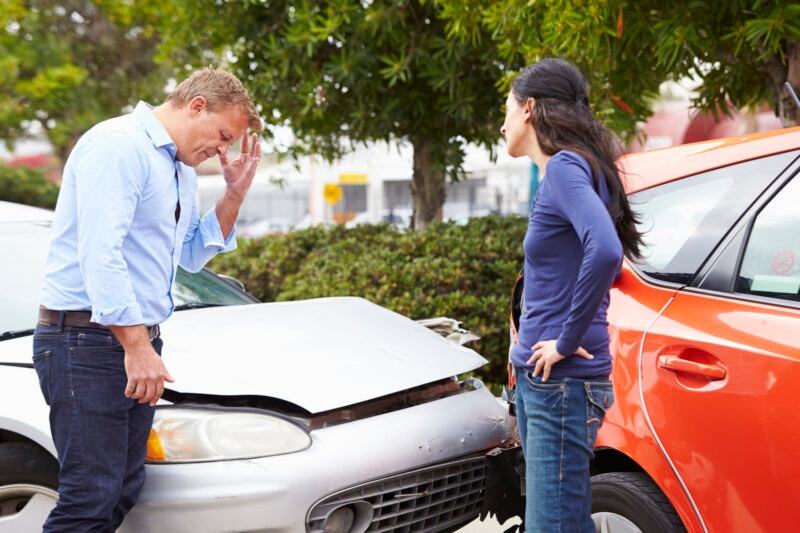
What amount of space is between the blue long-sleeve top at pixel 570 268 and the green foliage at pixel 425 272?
3050 mm

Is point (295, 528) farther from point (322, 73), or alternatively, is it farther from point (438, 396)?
point (322, 73)

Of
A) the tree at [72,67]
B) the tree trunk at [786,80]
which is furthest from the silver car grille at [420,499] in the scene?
the tree at [72,67]

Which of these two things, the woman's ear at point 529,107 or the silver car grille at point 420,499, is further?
the silver car grille at point 420,499

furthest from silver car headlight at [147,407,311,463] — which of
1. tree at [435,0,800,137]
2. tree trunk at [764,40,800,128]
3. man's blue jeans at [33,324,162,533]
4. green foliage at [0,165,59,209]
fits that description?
green foliage at [0,165,59,209]

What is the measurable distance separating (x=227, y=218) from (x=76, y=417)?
2.88 ft

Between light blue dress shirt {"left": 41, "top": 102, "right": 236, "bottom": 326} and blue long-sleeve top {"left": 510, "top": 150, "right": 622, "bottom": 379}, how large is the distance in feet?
3.38

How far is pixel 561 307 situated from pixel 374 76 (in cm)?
502

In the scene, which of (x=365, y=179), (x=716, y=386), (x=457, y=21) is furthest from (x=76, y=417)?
(x=365, y=179)

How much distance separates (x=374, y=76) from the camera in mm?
6824

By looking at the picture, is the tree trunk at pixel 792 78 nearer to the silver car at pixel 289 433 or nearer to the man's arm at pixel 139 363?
the silver car at pixel 289 433

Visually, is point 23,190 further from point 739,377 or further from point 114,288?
point 739,377

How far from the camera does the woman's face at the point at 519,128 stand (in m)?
2.21

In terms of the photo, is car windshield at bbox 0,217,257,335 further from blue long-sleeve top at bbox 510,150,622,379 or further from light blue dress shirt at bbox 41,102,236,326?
blue long-sleeve top at bbox 510,150,622,379

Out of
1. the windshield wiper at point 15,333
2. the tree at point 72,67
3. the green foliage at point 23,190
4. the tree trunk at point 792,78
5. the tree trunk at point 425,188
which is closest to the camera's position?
the windshield wiper at point 15,333
